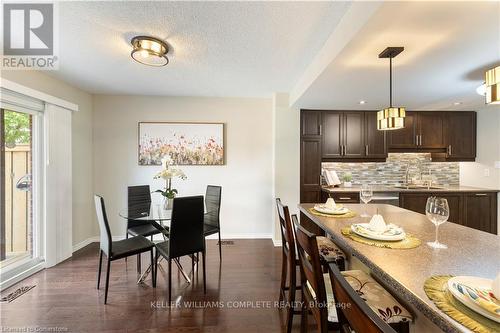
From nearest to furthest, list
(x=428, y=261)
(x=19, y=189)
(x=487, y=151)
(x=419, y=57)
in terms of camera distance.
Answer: (x=428, y=261), (x=419, y=57), (x=19, y=189), (x=487, y=151)

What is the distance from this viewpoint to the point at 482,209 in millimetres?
3504

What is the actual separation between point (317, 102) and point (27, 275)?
4.34 meters

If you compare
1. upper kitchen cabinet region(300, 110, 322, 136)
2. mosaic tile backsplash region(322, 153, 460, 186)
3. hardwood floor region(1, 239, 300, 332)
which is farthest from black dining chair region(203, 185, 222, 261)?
mosaic tile backsplash region(322, 153, 460, 186)

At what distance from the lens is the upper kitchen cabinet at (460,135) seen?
12.4 ft

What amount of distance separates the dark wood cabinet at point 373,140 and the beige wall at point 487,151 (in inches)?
61.0

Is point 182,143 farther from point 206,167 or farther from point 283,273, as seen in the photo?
point 283,273

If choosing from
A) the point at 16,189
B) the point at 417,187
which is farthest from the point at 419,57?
the point at 16,189

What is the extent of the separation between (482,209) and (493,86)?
343 cm

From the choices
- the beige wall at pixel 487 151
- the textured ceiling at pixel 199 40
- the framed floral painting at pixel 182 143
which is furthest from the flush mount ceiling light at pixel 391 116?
the beige wall at pixel 487 151

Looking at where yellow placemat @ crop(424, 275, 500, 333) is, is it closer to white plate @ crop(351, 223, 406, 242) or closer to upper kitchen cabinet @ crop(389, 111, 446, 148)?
white plate @ crop(351, 223, 406, 242)

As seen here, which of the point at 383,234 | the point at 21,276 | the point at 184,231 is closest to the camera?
the point at 383,234

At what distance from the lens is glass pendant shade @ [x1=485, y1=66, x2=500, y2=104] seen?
1212mm

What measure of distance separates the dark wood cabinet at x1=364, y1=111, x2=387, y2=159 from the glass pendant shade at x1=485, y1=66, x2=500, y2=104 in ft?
8.48

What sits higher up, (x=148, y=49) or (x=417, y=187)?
(x=148, y=49)
